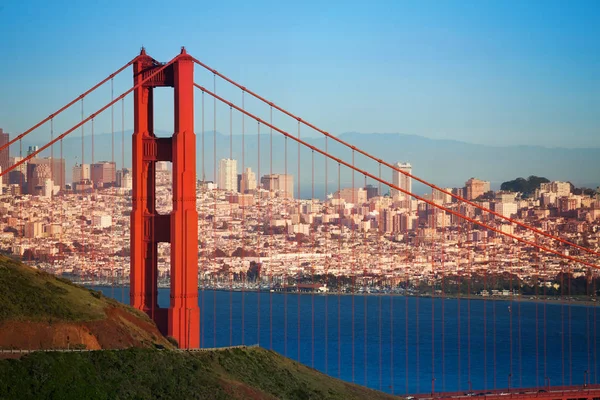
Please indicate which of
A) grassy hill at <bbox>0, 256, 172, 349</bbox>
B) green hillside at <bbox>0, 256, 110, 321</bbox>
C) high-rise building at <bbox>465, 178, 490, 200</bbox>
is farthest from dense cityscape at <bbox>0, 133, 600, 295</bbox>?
grassy hill at <bbox>0, 256, 172, 349</bbox>

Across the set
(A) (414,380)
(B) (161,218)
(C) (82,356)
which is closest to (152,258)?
(B) (161,218)

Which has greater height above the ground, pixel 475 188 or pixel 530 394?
pixel 475 188

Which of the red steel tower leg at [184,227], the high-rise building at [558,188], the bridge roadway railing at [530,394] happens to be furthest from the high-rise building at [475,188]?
the red steel tower leg at [184,227]

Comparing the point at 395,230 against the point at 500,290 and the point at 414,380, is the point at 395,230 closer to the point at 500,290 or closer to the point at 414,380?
the point at 500,290

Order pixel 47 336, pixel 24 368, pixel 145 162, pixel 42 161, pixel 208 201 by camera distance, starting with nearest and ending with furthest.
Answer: pixel 24 368
pixel 47 336
pixel 145 162
pixel 42 161
pixel 208 201

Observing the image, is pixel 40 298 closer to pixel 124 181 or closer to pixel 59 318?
pixel 59 318

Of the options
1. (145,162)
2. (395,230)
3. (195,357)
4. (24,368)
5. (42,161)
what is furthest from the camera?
(395,230)

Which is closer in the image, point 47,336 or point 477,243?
point 47,336

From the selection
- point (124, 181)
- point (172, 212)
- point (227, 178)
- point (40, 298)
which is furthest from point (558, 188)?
point (40, 298)
